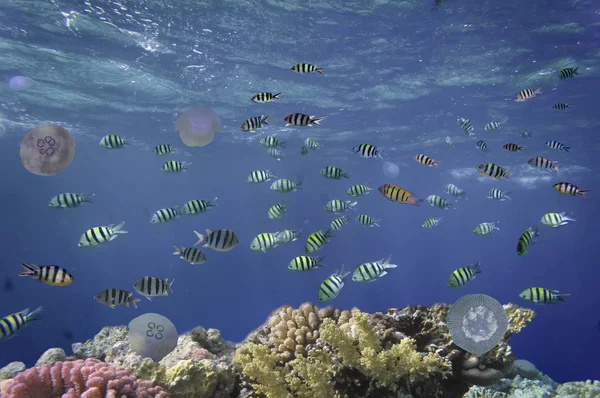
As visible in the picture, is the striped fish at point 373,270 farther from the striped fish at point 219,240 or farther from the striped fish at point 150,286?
the striped fish at point 150,286

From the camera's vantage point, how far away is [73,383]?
3090 millimetres

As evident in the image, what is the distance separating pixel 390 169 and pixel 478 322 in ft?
131

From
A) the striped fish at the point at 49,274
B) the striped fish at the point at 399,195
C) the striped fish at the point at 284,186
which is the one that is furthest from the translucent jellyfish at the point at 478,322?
→ the striped fish at the point at 284,186

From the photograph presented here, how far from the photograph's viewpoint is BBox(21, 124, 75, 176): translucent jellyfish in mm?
4980

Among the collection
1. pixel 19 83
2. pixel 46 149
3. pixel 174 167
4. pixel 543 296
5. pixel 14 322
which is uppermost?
pixel 19 83

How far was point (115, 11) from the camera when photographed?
14.3 metres

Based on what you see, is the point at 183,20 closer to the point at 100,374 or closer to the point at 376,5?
the point at 376,5

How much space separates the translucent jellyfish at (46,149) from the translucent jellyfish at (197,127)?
13.7ft

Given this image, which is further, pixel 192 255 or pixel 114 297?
pixel 192 255

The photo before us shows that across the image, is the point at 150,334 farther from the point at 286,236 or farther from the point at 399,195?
the point at 399,195

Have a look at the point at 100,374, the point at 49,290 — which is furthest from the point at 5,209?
the point at 100,374

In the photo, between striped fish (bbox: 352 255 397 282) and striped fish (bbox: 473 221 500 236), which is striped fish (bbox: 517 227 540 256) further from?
striped fish (bbox: 473 221 500 236)

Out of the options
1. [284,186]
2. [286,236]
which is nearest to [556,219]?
[286,236]

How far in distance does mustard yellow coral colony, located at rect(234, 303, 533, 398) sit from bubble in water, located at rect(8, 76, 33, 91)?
24041 mm
